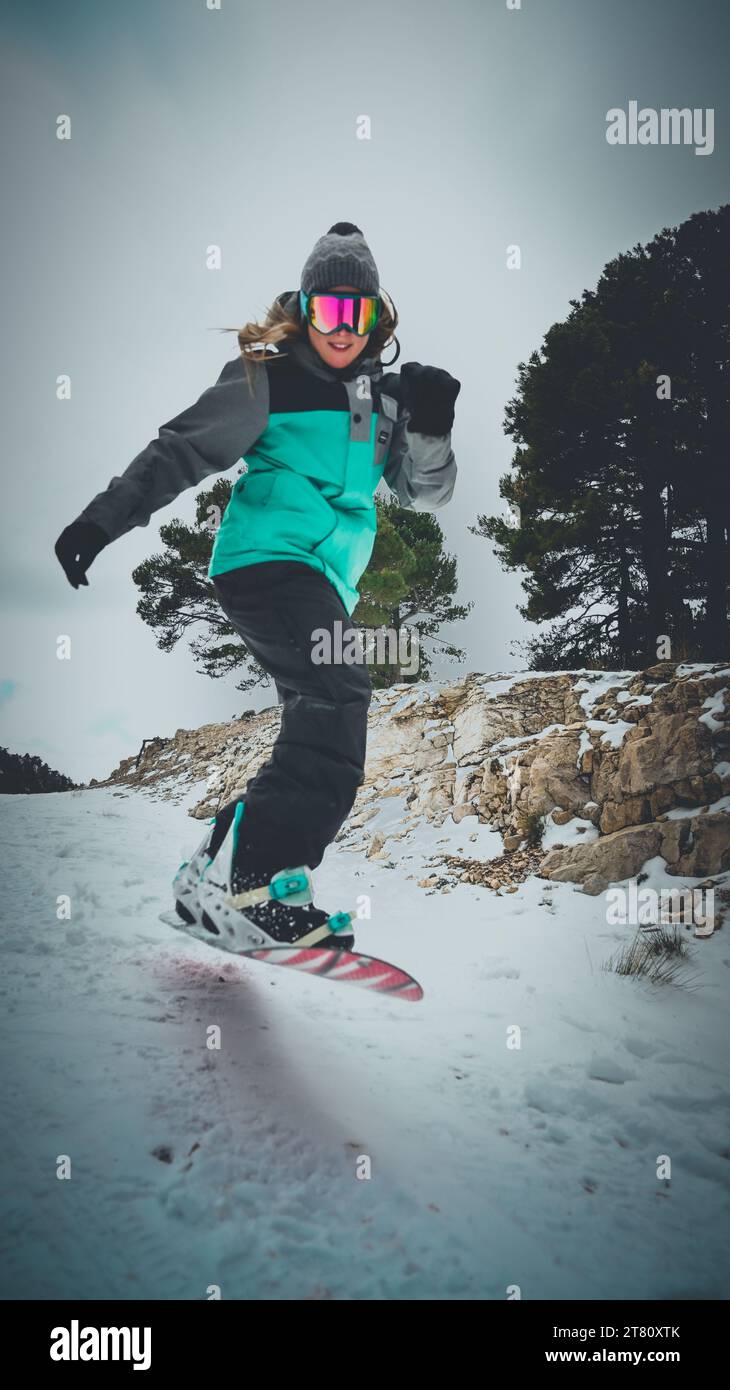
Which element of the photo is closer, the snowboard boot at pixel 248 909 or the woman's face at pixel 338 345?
the snowboard boot at pixel 248 909

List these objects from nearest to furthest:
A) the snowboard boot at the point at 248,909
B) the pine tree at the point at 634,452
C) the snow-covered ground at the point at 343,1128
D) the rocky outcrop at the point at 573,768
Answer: the snow-covered ground at the point at 343,1128, the snowboard boot at the point at 248,909, the rocky outcrop at the point at 573,768, the pine tree at the point at 634,452

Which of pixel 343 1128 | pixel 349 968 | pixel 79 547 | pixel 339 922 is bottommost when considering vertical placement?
pixel 343 1128

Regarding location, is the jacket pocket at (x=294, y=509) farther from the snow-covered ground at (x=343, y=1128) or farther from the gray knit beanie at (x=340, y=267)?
the snow-covered ground at (x=343, y=1128)

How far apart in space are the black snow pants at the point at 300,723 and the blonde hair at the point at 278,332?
0.73 meters

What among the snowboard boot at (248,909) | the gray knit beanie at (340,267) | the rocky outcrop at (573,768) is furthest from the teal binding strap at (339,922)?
the rocky outcrop at (573,768)

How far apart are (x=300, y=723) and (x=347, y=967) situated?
79cm

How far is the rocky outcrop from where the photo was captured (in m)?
4.02

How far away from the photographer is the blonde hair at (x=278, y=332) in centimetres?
212

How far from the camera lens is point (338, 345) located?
7.12ft

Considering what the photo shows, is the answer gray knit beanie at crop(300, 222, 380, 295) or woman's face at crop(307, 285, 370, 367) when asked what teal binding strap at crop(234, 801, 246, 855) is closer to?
woman's face at crop(307, 285, 370, 367)

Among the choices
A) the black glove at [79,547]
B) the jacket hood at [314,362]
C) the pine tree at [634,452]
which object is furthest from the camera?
the pine tree at [634,452]

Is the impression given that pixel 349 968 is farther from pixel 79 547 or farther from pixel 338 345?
pixel 338 345

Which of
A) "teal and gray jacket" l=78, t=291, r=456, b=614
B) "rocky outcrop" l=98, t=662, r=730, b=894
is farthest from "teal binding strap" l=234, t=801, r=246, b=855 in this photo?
"rocky outcrop" l=98, t=662, r=730, b=894

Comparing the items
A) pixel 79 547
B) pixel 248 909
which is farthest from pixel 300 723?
pixel 79 547
